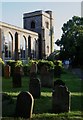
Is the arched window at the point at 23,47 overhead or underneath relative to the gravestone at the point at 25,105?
overhead

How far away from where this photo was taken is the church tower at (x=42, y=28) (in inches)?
2438

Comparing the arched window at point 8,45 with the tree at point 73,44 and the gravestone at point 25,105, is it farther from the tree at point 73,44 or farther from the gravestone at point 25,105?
the gravestone at point 25,105

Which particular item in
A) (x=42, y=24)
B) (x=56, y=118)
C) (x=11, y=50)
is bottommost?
(x=56, y=118)

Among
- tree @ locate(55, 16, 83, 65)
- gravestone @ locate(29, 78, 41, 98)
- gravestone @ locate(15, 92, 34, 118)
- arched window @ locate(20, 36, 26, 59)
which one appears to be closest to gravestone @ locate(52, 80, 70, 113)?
gravestone @ locate(15, 92, 34, 118)

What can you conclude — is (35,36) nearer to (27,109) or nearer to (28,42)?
(28,42)

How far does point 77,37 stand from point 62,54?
5.81 metres

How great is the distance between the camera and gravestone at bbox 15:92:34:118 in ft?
30.1

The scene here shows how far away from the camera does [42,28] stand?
62438 mm

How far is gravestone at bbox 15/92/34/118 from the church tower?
5187cm

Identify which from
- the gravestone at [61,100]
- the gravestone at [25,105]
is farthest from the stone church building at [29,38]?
the gravestone at [25,105]

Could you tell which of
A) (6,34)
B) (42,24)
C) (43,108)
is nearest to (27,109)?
(43,108)

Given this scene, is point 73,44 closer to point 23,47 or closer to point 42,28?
point 23,47

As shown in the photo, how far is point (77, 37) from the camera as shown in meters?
49.9

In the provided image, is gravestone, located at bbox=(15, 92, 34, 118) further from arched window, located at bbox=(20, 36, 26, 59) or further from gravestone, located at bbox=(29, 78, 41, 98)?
arched window, located at bbox=(20, 36, 26, 59)
